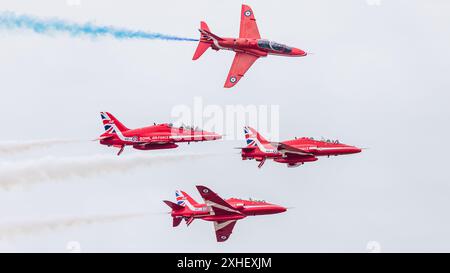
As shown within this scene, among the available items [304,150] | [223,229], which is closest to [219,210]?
[223,229]

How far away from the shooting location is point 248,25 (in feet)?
339

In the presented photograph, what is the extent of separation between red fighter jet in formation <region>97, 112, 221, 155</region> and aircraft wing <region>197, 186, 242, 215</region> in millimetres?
3841

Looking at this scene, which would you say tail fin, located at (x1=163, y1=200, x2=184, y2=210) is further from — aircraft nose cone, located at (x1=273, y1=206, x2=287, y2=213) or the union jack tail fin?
aircraft nose cone, located at (x1=273, y1=206, x2=287, y2=213)

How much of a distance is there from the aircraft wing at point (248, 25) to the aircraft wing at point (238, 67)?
6.31ft

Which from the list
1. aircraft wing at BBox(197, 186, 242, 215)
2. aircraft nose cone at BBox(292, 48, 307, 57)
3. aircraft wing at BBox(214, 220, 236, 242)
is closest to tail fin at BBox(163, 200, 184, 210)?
aircraft wing at BBox(197, 186, 242, 215)

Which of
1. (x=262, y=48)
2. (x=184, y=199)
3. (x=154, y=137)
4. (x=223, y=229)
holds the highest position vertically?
(x=262, y=48)

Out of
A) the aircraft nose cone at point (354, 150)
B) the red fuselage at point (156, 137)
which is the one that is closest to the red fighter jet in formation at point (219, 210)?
the red fuselage at point (156, 137)

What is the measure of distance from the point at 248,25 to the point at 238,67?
12.7ft

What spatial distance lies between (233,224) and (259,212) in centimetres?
203

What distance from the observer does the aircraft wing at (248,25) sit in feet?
337

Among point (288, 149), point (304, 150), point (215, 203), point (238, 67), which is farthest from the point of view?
point (238, 67)

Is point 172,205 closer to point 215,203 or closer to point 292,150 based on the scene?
point 215,203
